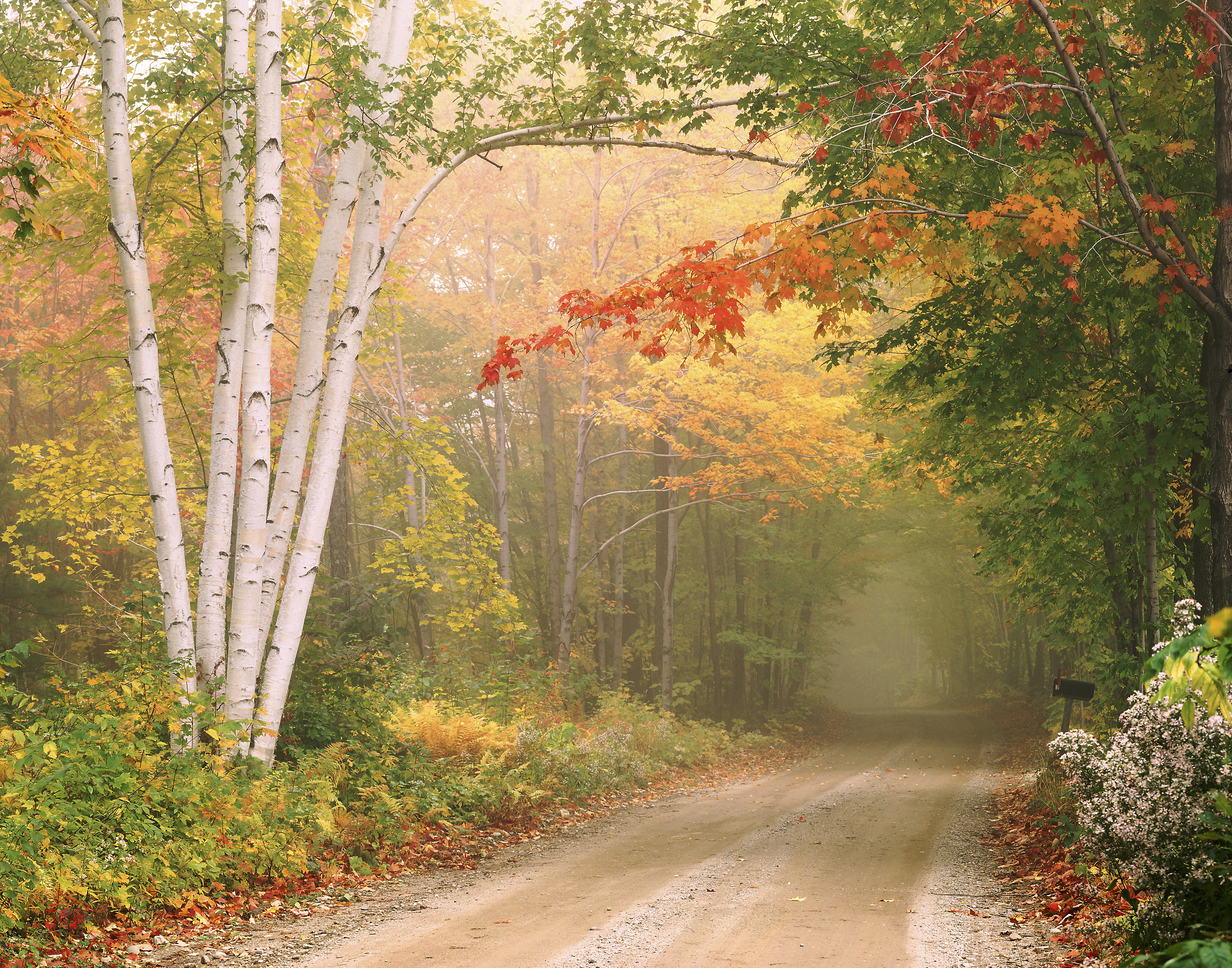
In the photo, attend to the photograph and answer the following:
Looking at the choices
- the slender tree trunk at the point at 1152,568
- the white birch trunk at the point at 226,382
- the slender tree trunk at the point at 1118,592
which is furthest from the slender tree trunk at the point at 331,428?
the slender tree trunk at the point at 1118,592

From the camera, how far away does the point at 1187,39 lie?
709cm

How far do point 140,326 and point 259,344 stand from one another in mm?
980

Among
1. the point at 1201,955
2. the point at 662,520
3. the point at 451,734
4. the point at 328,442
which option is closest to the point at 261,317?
the point at 328,442

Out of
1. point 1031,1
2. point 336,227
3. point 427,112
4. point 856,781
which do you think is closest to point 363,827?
point 336,227

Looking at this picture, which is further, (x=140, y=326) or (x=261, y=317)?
(x=261, y=317)

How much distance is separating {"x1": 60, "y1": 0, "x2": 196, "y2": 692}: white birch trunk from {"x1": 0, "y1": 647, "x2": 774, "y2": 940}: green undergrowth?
616mm

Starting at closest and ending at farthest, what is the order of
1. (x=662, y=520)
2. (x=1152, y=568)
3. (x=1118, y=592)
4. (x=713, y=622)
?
(x=1152, y=568) → (x=1118, y=592) → (x=662, y=520) → (x=713, y=622)

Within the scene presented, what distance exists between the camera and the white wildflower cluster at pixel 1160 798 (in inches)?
168

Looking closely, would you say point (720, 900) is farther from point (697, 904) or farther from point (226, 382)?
point (226, 382)

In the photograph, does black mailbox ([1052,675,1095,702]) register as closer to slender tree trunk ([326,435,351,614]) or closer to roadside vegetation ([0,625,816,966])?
roadside vegetation ([0,625,816,966])

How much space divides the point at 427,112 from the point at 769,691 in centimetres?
2271

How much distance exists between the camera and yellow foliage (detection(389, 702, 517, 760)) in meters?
10.1

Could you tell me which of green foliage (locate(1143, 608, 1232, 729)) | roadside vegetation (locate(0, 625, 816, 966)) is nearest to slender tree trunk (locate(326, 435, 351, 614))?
roadside vegetation (locate(0, 625, 816, 966))

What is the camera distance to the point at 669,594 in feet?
67.3
